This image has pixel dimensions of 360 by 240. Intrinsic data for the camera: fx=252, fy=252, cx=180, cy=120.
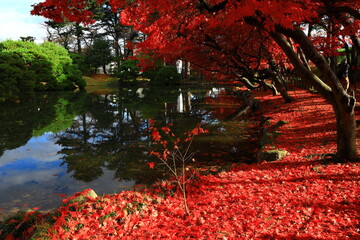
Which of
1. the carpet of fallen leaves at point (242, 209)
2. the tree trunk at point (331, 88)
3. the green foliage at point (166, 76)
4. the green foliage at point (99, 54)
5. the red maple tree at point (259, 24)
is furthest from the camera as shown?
the green foliage at point (99, 54)

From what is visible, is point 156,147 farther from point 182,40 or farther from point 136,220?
point 136,220

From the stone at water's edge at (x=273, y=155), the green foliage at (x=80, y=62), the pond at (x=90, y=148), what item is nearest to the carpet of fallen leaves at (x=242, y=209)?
the stone at water's edge at (x=273, y=155)

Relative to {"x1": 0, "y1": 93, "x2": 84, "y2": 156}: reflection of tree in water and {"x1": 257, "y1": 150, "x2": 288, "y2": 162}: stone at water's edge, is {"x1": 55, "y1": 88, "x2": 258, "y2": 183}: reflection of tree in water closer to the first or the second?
{"x1": 0, "y1": 93, "x2": 84, "y2": 156}: reflection of tree in water

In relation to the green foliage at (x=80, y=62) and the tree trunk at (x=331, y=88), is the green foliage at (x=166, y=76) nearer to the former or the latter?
the green foliage at (x=80, y=62)

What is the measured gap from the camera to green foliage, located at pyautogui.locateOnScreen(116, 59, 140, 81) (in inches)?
1830

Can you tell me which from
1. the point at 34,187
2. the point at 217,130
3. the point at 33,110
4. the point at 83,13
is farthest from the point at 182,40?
the point at 33,110

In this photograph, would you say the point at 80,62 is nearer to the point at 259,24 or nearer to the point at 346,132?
the point at 259,24

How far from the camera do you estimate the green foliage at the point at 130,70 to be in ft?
153

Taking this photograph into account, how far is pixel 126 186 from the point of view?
7.13m

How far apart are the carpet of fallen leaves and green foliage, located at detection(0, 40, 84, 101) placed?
25.8 metres

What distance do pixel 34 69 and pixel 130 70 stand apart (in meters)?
17.4

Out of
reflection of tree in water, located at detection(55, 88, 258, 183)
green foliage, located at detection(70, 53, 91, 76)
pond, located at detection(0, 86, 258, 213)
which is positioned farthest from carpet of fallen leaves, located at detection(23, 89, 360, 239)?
green foliage, located at detection(70, 53, 91, 76)

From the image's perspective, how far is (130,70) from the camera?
47156 mm

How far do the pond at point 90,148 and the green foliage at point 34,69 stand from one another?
8.91 meters
